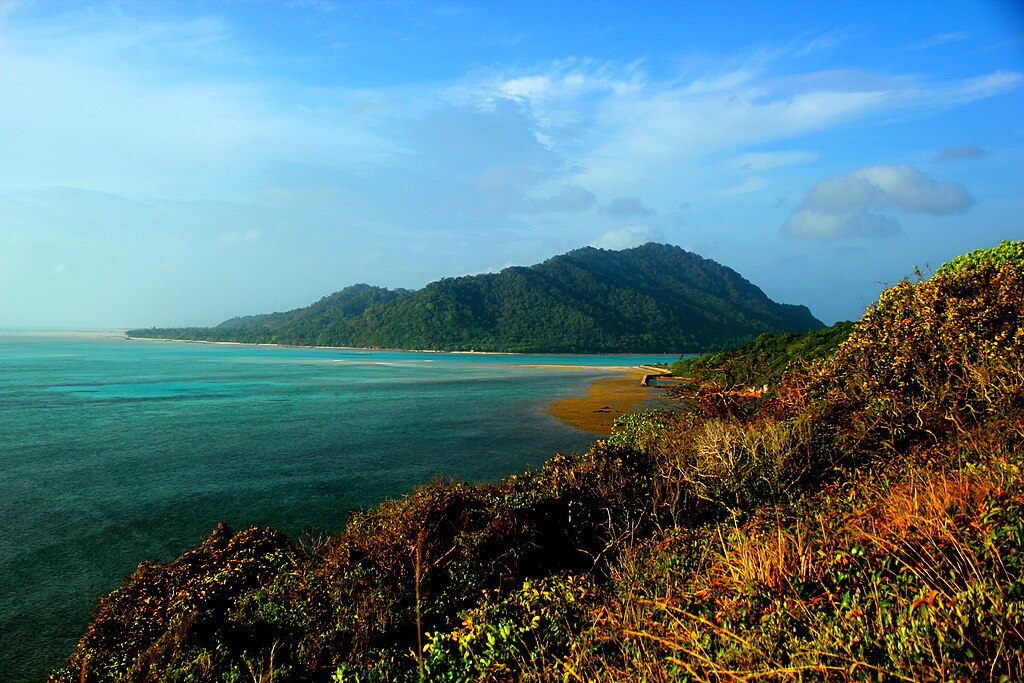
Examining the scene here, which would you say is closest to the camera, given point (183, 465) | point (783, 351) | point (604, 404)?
point (183, 465)

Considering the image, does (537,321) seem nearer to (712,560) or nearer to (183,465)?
(183,465)

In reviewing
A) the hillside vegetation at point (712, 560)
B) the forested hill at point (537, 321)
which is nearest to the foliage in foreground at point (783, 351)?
the hillside vegetation at point (712, 560)

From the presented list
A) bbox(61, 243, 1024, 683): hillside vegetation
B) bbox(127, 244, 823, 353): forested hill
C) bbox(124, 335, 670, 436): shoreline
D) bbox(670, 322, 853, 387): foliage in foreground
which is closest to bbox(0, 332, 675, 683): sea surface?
bbox(124, 335, 670, 436): shoreline

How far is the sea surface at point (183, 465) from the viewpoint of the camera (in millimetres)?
12781

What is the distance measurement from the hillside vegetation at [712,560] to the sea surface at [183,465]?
415 cm

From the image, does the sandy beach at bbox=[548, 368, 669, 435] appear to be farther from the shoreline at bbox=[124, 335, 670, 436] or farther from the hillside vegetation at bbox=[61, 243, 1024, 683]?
the hillside vegetation at bbox=[61, 243, 1024, 683]

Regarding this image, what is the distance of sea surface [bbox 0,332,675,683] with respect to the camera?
41.9 ft

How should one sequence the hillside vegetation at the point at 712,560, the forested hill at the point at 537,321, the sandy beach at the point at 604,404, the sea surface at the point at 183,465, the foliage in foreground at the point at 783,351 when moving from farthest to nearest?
the forested hill at the point at 537,321
the foliage in foreground at the point at 783,351
the sandy beach at the point at 604,404
the sea surface at the point at 183,465
the hillside vegetation at the point at 712,560

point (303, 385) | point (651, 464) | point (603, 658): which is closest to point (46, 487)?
point (651, 464)

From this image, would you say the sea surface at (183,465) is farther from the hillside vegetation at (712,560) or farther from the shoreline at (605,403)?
the hillside vegetation at (712,560)

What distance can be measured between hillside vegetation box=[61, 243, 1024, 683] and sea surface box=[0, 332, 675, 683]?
4.15 metres

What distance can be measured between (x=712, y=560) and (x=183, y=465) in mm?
23271

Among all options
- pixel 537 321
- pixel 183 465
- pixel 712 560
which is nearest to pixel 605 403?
pixel 183 465

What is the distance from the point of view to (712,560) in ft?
18.8
